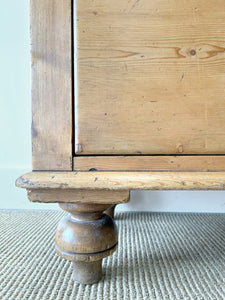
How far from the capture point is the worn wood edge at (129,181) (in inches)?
13.4

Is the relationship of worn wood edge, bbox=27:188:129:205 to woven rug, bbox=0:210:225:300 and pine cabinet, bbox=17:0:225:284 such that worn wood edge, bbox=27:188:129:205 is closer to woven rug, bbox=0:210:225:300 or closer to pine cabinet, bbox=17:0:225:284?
pine cabinet, bbox=17:0:225:284

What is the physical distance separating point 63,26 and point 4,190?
0.67 m

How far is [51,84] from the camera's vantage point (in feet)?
1.24

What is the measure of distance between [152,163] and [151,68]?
131 millimetres

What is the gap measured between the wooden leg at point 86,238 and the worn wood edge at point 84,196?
2 centimetres

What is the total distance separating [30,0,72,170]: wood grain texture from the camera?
1.23 feet

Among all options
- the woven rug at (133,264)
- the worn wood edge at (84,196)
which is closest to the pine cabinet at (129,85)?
the worn wood edge at (84,196)

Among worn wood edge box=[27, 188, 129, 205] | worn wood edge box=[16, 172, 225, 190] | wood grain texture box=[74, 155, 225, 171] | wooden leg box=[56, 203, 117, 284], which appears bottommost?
wooden leg box=[56, 203, 117, 284]

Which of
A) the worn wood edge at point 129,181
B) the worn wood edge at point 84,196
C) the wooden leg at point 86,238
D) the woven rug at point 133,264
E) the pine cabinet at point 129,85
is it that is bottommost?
the woven rug at point 133,264

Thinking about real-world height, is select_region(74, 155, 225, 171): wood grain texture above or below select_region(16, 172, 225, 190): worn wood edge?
above

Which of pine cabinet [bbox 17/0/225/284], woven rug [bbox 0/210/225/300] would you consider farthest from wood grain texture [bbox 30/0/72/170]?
woven rug [bbox 0/210/225/300]

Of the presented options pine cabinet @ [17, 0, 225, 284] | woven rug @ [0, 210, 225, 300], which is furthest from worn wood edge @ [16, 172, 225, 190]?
woven rug @ [0, 210, 225, 300]

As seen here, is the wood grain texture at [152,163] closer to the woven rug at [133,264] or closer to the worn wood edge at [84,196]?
the worn wood edge at [84,196]

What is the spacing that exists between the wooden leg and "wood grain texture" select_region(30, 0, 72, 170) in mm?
77
